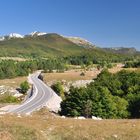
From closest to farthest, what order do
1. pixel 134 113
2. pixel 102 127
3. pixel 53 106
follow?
pixel 102 127 < pixel 134 113 < pixel 53 106

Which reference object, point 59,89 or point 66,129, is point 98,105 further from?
point 59,89

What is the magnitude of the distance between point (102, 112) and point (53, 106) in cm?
3567

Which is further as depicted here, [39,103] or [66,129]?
[39,103]

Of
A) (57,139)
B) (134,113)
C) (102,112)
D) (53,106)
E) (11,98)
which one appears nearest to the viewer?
(57,139)

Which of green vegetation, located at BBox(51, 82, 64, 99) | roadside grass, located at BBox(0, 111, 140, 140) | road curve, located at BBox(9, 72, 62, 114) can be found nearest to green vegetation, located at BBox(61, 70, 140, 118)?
road curve, located at BBox(9, 72, 62, 114)

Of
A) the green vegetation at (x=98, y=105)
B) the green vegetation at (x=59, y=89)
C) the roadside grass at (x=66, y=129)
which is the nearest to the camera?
the roadside grass at (x=66, y=129)

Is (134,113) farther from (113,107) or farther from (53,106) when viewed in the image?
(53,106)

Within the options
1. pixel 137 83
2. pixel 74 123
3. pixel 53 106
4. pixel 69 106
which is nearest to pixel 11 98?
pixel 53 106

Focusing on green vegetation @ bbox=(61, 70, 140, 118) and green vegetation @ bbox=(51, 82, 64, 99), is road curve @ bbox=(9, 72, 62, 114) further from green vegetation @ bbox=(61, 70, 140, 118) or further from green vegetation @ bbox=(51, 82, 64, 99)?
green vegetation @ bbox=(61, 70, 140, 118)

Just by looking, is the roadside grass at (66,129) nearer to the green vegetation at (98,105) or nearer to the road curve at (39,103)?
the green vegetation at (98,105)

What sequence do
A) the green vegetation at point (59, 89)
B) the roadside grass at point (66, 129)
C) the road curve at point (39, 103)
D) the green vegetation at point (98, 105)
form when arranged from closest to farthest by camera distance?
the roadside grass at point (66, 129)
the green vegetation at point (98, 105)
the road curve at point (39, 103)
the green vegetation at point (59, 89)

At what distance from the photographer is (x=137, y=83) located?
134250 millimetres

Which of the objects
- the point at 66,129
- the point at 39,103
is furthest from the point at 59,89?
the point at 66,129

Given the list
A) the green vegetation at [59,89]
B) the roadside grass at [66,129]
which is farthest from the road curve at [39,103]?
the roadside grass at [66,129]
